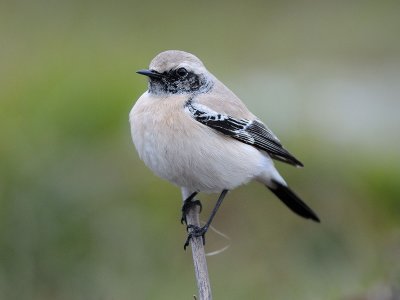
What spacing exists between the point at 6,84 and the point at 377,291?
4525 millimetres

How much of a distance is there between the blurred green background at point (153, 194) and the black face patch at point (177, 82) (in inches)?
57.1

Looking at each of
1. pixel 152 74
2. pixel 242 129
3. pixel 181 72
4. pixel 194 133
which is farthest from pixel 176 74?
pixel 242 129

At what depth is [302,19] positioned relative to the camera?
14414 mm

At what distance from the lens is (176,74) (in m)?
5.15

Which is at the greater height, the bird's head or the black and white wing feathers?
the bird's head

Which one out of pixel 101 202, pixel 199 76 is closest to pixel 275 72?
pixel 101 202

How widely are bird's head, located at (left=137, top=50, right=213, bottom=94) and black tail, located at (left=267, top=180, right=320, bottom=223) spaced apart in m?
1.08

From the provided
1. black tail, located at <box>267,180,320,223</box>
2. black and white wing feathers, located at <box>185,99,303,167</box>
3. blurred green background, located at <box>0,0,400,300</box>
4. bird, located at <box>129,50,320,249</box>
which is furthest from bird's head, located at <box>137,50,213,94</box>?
blurred green background, located at <box>0,0,400,300</box>

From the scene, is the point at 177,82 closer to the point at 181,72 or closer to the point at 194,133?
the point at 181,72

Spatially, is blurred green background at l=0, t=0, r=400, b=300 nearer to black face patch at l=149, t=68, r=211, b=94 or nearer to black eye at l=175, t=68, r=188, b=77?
black face patch at l=149, t=68, r=211, b=94

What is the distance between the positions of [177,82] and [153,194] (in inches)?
79.9

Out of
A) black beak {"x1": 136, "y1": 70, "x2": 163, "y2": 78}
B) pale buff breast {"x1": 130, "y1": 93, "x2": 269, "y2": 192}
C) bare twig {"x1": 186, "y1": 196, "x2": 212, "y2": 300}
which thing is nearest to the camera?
bare twig {"x1": 186, "y1": 196, "x2": 212, "y2": 300}

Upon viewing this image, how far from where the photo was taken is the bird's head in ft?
16.7

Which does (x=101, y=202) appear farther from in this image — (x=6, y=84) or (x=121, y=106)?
(x=6, y=84)
